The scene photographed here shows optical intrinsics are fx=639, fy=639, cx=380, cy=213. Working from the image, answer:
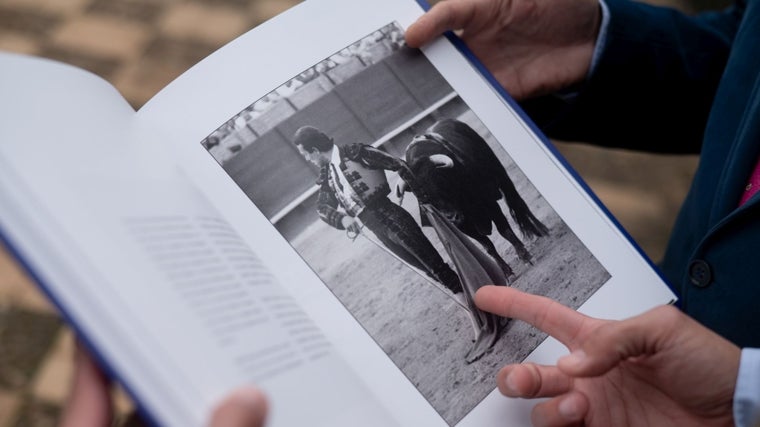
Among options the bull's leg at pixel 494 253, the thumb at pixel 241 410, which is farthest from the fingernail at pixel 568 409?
the thumb at pixel 241 410

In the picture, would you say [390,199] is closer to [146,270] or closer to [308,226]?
[308,226]

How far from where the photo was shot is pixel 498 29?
2.02 ft

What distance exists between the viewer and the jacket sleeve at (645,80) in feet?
2.07

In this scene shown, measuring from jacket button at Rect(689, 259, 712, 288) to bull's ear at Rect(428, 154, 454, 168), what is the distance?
0.22m

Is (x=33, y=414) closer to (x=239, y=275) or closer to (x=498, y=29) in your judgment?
(x=239, y=275)

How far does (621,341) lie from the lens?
430 millimetres

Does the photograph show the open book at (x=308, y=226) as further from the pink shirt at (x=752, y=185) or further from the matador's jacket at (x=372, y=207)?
the pink shirt at (x=752, y=185)

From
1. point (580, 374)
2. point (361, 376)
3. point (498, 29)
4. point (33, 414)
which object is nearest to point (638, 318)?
point (580, 374)

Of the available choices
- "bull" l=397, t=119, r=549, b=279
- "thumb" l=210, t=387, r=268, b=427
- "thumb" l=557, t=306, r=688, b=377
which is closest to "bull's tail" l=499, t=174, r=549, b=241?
"bull" l=397, t=119, r=549, b=279

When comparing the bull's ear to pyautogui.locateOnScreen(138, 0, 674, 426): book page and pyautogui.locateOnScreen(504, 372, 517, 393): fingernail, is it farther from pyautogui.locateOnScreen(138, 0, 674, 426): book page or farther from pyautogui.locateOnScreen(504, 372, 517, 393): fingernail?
pyautogui.locateOnScreen(504, 372, 517, 393): fingernail

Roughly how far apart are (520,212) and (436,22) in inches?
6.8

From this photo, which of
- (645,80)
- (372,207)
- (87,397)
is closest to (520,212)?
(372,207)

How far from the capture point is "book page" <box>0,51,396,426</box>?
32 cm

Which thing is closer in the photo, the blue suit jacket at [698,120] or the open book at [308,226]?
the open book at [308,226]
